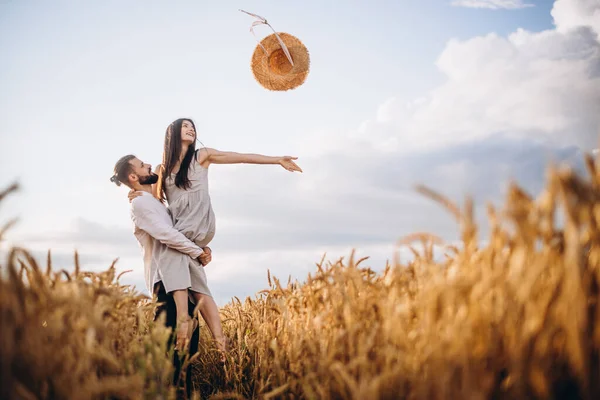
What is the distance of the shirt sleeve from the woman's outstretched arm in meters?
0.81

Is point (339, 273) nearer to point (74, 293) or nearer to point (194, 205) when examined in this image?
point (74, 293)

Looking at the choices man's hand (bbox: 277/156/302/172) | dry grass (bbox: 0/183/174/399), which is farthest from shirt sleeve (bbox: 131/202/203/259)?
dry grass (bbox: 0/183/174/399)

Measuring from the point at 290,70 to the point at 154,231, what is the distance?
474 centimetres

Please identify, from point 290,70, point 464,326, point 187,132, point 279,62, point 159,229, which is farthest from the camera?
point 279,62

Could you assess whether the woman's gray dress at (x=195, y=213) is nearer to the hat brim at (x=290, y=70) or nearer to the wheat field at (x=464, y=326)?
the wheat field at (x=464, y=326)

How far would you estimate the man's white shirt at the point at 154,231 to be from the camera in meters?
3.64

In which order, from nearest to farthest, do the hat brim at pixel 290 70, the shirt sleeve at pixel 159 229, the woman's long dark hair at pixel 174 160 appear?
the shirt sleeve at pixel 159 229 → the woman's long dark hair at pixel 174 160 → the hat brim at pixel 290 70

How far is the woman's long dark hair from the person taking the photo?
4.00m

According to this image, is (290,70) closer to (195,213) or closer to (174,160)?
(174,160)

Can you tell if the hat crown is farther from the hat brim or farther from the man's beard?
the man's beard

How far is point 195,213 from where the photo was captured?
12.9ft

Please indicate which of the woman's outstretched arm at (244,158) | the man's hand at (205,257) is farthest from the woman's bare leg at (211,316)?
the woman's outstretched arm at (244,158)

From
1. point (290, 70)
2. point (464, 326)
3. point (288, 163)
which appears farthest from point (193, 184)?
point (290, 70)

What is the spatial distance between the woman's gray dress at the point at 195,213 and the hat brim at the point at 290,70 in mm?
3860
